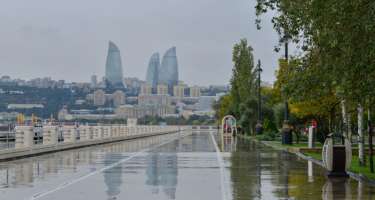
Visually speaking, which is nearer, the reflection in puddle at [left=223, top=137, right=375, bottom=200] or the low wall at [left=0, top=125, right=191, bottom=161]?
the reflection in puddle at [left=223, top=137, right=375, bottom=200]

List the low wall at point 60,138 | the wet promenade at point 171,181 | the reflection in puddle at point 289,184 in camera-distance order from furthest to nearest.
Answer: the low wall at point 60,138 < the reflection in puddle at point 289,184 < the wet promenade at point 171,181

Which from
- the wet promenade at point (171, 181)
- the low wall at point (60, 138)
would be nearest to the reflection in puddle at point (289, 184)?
the wet promenade at point (171, 181)

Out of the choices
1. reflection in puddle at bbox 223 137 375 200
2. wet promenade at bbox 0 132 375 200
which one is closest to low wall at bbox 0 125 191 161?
wet promenade at bbox 0 132 375 200

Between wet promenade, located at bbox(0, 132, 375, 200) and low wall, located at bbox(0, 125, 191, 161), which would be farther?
low wall, located at bbox(0, 125, 191, 161)

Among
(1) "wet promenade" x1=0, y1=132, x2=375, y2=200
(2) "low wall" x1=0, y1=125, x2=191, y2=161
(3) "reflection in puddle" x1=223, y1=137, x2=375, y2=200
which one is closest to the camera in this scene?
(1) "wet promenade" x1=0, y1=132, x2=375, y2=200

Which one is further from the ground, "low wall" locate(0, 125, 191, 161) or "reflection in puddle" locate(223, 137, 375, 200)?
"low wall" locate(0, 125, 191, 161)

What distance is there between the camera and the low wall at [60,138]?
3694cm

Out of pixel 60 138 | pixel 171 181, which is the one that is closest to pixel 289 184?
pixel 171 181

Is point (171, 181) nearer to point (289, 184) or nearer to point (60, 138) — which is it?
point (289, 184)

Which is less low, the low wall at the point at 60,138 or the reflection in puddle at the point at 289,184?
the low wall at the point at 60,138

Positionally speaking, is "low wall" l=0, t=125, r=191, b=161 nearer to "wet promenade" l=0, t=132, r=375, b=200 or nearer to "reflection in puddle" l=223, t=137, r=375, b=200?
"wet promenade" l=0, t=132, r=375, b=200

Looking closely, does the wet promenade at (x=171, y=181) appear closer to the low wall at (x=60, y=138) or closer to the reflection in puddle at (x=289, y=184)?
the reflection in puddle at (x=289, y=184)

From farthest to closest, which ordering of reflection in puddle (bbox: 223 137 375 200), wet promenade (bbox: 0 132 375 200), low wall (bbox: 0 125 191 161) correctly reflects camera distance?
1. low wall (bbox: 0 125 191 161)
2. reflection in puddle (bbox: 223 137 375 200)
3. wet promenade (bbox: 0 132 375 200)

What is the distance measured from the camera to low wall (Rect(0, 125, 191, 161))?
36938 mm
